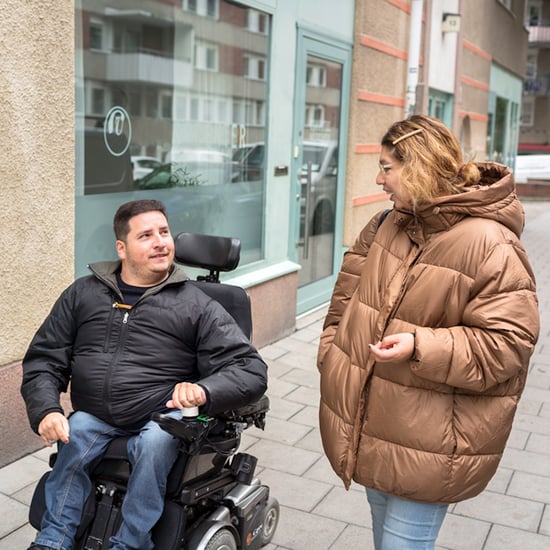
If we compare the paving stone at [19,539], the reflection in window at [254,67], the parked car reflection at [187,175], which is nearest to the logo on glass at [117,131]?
the parked car reflection at [187,175]

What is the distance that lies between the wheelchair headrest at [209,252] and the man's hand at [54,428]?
0.89 metres

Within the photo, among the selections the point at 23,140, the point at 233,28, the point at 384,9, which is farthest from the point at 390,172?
the point at 384,9

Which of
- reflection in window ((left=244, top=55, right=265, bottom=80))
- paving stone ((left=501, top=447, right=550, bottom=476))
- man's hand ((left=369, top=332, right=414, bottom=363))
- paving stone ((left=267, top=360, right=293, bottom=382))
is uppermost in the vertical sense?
reflection in window ((left=244, top=55, right=265, bottom=80))

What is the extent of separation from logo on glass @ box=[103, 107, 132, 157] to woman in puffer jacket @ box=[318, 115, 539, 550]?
2714mm

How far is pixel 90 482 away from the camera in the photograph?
285 centimetres

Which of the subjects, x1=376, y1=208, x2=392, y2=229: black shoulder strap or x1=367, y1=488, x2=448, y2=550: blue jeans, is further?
x1=376, y1=208, x2=392, y2=229: black shoulder strap

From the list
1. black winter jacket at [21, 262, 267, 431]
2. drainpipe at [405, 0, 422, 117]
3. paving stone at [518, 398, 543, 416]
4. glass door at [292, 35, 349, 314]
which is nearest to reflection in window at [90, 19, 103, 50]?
black winter jacket at [21, 262, 267, 431]

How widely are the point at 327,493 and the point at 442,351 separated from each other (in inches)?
79.2

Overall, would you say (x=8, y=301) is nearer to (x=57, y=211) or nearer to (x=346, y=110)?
(x=57, y=211)

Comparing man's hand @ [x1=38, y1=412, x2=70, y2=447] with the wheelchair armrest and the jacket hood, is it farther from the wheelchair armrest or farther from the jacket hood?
the jacket hood

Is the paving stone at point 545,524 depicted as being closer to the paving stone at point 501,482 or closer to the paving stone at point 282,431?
the paving stone at point 501,482

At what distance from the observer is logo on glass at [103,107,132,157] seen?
493cm

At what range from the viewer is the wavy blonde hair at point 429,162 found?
2467 mm

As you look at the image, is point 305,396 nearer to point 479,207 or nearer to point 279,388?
point 279,388
